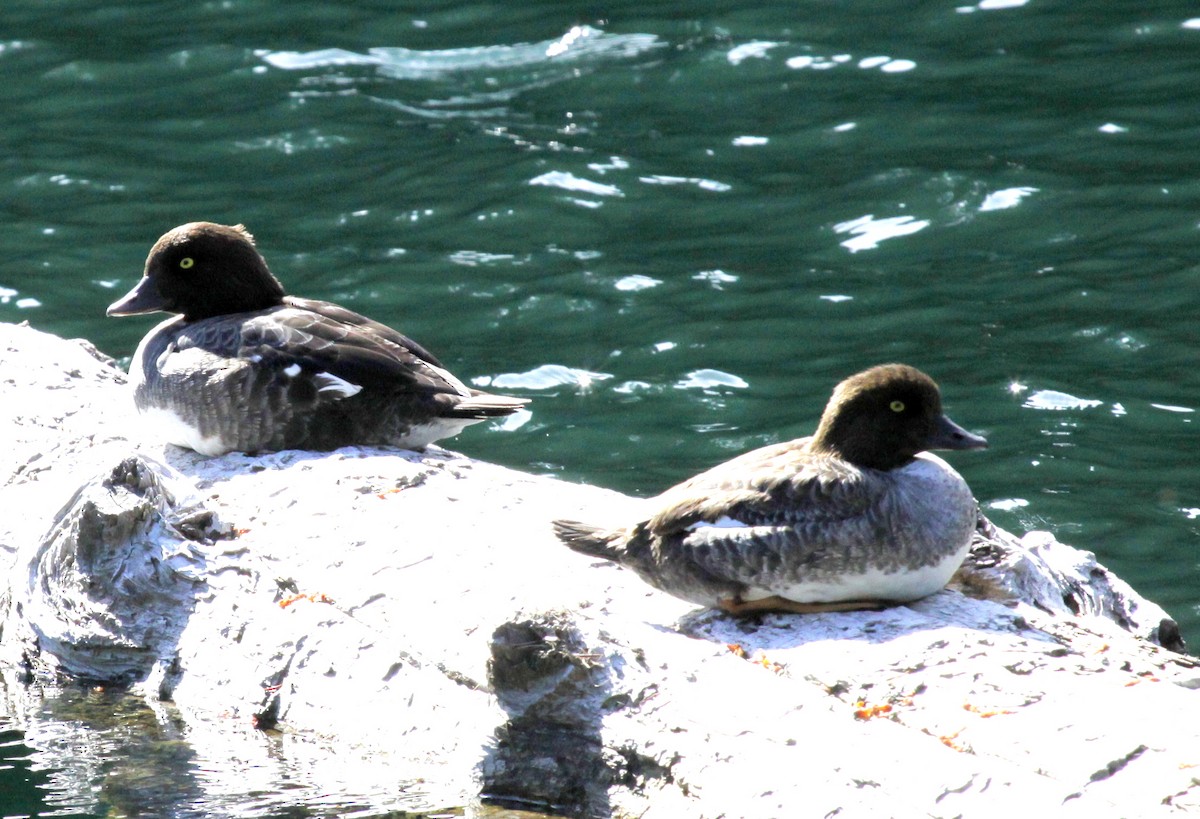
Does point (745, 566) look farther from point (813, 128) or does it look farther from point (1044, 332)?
point (813, 128)

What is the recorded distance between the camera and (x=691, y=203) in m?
11.6

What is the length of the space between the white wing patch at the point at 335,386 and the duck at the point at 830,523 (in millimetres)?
1651

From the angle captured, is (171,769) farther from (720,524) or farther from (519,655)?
(720,524)

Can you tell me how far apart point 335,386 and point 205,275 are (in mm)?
1081

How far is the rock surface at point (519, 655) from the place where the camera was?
4.16 metres

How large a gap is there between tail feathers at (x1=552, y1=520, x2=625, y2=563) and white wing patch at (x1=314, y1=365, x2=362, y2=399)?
1.61 meters

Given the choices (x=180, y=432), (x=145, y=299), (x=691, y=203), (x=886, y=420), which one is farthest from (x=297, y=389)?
(x=691, y=203)

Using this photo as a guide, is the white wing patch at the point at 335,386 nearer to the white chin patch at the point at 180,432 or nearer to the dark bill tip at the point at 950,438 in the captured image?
the white chin patch at the point at 180,432

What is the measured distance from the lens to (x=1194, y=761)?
391 centimetres

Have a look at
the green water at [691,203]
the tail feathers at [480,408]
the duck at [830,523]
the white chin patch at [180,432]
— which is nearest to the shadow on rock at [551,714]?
the duck at [830,523]

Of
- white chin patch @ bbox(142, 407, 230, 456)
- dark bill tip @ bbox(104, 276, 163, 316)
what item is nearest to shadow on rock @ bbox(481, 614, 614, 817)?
white chin patch @ bbox(142, 407, 230, 456)

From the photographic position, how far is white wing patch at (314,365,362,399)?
667 centimetres

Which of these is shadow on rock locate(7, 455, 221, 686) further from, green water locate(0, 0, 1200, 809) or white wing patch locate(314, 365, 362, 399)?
green water locate(0, 0, 1200, 809)

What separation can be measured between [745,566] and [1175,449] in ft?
14.3
